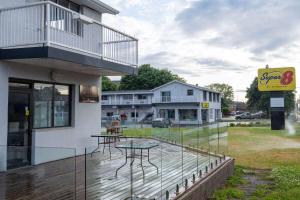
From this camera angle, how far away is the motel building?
28.3 ft

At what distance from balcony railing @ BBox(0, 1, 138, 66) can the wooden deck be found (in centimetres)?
309

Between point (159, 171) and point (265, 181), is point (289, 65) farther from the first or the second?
point (159, 171)

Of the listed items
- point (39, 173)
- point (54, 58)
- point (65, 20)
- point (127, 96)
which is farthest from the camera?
point (127, 96)

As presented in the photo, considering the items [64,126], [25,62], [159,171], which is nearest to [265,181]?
[159,171]

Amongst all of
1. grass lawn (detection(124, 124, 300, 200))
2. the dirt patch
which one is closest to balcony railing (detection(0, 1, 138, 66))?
grass lawn (detection(124, 124, 300, 200))

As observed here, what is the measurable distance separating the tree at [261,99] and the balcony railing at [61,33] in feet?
198

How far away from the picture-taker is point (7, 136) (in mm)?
9086

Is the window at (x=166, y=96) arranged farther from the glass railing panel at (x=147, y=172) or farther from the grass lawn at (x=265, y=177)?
the glass railing panel at (x=147, y=172)

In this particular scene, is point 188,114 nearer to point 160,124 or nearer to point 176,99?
point 176,99

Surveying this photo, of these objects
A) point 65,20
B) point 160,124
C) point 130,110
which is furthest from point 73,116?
point 130,110

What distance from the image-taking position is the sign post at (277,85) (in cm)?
3709

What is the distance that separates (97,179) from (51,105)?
4.16 metres

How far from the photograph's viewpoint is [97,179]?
23.8 feet

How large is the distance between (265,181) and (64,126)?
6441 millimetres
